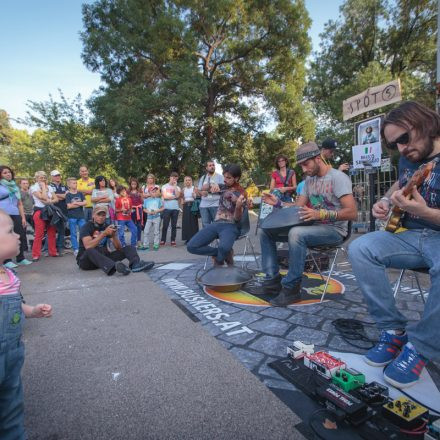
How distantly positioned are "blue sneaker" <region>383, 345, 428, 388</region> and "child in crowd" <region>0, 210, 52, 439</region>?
1.88 m

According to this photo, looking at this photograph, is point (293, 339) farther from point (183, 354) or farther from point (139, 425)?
point (139, 425)

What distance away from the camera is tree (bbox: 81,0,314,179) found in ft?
49.4

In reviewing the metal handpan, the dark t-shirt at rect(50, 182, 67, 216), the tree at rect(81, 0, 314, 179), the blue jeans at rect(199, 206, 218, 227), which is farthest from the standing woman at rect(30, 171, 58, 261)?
the tree at rect(81, 0, 314, 179)

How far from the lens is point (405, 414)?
1.37 m

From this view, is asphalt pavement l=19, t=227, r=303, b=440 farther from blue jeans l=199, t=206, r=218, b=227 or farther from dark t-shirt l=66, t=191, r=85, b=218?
dark t-shirt l=66, t=191, r=85, b=218

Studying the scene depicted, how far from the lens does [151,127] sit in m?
16.3

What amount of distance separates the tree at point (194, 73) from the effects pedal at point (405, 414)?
14.6 meters

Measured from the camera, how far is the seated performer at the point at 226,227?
4.10 metres

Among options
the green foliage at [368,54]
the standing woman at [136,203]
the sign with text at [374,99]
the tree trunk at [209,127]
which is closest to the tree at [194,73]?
the tree trunk at [209,127]

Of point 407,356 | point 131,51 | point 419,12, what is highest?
point 419,12

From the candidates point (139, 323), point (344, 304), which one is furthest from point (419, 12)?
point (139, 323)

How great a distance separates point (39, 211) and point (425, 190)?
21.7 feet

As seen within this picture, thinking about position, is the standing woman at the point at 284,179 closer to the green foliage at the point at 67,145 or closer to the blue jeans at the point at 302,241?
the blue jeans at the point at 302,241

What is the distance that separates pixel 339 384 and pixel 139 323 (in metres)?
1.79
